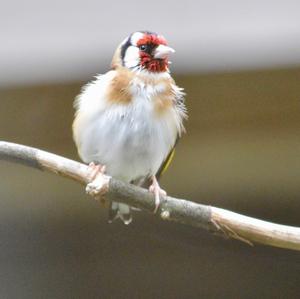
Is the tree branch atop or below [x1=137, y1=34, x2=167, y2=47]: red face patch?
below

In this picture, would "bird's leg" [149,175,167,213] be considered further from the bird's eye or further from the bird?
the bird's eye

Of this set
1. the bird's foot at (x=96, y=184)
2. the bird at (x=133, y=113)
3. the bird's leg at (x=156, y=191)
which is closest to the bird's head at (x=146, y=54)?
the bird at (x=133, y=113)

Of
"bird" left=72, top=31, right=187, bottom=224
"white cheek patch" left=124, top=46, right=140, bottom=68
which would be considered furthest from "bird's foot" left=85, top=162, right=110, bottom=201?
"white cheek patch" left=124, top=46, right=140, bottom=68

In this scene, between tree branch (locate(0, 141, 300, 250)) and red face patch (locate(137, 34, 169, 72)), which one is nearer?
tree branch (locate(0, 141, 300, 250))

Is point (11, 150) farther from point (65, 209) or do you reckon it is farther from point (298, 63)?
point (65, 209)

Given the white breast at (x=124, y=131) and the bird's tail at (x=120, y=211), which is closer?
the white breast at (x=124, y=131)

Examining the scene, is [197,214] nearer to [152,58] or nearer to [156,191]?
[156,191]

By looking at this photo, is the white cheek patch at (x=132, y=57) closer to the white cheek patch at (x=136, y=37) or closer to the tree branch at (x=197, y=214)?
the white cheek patch at (x=136, y=37)

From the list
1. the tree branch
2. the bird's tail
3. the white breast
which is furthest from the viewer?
the bird's tail

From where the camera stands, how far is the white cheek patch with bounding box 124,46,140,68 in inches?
58.7

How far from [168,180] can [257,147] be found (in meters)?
0.21

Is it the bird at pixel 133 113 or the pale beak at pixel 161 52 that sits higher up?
the pale beak at pixel 161 52

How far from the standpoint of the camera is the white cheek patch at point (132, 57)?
4.90 feet

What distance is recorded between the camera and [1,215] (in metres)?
1.99
